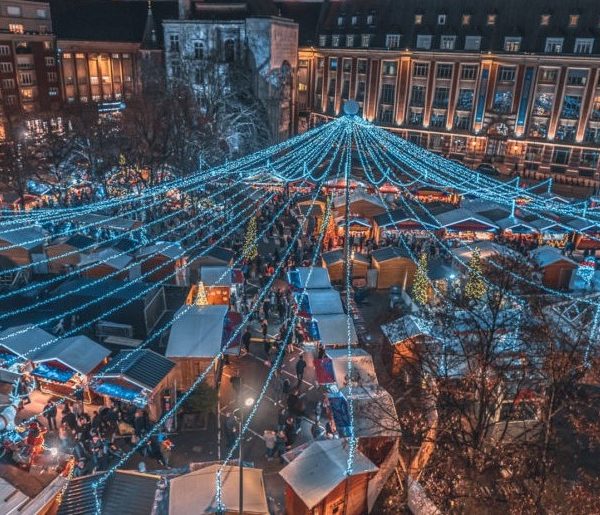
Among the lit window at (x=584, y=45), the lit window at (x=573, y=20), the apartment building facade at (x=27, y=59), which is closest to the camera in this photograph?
the lit window at (x=584, y=45)

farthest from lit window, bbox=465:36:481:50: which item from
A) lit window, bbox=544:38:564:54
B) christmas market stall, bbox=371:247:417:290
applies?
christmas market stall, bbox=371:247:417:290

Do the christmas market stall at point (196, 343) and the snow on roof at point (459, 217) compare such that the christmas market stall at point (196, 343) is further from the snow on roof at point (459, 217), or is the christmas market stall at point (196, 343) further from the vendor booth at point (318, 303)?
the snow on roof at point (459, 217)

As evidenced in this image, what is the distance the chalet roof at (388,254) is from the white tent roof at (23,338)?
12.6 meters

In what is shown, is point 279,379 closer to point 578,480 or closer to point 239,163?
point 578,480

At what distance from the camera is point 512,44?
38969mm

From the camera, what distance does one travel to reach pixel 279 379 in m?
15.2

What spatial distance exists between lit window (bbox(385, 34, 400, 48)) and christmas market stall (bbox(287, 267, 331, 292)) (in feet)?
104

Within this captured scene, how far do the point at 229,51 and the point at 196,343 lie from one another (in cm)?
3264

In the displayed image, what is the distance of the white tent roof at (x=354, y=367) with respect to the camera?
13648mm

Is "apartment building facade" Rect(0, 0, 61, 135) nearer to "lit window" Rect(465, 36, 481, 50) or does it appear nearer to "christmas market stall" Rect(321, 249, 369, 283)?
"christmas market stall" Rect(321, 249, 369, 283)

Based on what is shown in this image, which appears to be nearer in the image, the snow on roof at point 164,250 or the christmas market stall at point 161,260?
the christmas market stall at point 161,260

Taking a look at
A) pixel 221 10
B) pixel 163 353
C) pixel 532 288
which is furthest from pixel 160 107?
pixel 532 288

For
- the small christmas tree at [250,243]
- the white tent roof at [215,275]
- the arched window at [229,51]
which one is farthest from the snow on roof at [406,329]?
the arched window at [229,51]

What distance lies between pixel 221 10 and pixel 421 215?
90.6 ft
